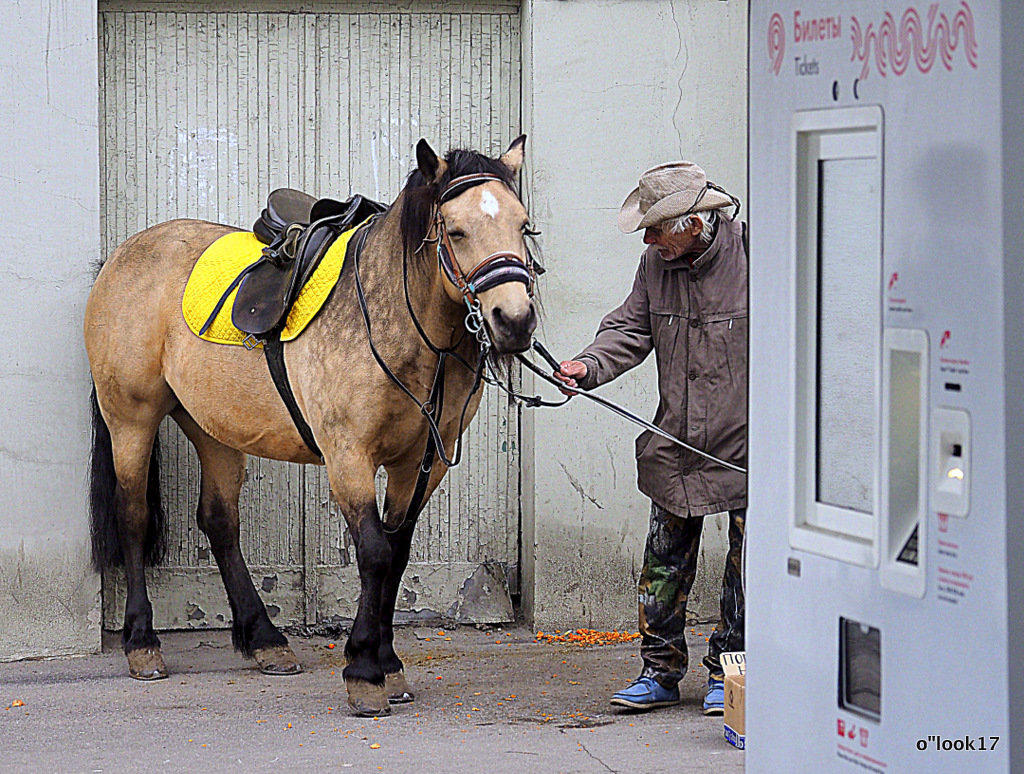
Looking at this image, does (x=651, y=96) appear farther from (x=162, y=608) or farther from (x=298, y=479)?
(x=162, y=608)

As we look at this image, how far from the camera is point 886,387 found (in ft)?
7.65

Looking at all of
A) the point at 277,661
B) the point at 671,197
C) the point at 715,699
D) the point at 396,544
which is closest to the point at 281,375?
the point at 396,544

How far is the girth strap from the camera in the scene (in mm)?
5473

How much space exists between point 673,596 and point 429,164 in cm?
181

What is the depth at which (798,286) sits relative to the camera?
8.46 ft

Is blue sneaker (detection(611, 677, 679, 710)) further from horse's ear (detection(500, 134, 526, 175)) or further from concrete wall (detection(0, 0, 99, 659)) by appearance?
concrete wall (detection(0, 0, 99, 659))

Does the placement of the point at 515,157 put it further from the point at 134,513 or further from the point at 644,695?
the point at 134,513

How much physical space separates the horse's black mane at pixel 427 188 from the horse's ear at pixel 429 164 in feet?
0.05

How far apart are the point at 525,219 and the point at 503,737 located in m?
1.82

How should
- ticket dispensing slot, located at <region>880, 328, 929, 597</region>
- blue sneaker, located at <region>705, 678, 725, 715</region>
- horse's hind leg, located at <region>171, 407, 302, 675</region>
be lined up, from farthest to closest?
horse's hind leg, located at <region>171, 407, 302, 675</region>
blue sneaker, located at <region>705, 678, 725, 715</region>
ticket dispensing slot, located at <region>880, 328, 929, 597</region>

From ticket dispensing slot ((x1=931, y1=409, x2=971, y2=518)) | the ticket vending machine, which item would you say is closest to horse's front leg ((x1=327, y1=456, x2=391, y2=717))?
the ticket vending machine

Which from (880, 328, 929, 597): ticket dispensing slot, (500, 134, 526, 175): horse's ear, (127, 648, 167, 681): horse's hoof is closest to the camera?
(880, 328, 929, 597): ticket dispensing slot

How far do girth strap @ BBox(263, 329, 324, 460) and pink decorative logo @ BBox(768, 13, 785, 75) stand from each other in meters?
3.14

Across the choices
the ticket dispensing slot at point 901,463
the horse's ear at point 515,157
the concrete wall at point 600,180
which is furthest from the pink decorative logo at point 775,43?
the concrete wall at point 600,180
